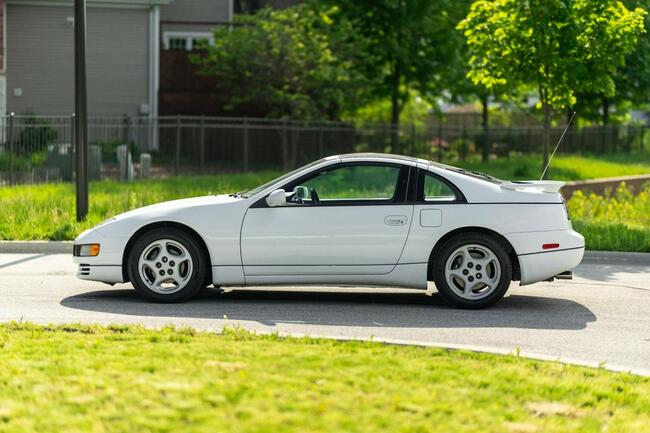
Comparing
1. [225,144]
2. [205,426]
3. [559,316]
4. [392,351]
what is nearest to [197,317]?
[392,351]

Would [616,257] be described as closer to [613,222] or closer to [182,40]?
[613,222]

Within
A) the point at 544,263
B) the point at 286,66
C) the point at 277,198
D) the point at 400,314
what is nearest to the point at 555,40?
the point at 544,263

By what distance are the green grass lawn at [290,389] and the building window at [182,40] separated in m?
31.7

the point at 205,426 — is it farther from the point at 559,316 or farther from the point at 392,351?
the point at 559,316

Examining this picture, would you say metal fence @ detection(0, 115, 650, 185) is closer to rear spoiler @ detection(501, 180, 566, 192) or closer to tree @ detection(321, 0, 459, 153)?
tree @ detection(321, 0, 459, 153)

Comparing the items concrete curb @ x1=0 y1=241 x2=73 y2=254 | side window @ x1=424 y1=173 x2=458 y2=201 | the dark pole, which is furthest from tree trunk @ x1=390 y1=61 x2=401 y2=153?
side window @ x1=424 y1=173 x2=458 y2=201

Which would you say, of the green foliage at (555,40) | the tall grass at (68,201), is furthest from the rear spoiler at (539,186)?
the green foliage at (555,40)

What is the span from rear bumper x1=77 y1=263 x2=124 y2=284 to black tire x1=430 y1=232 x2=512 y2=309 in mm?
2924

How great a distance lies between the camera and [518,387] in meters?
6.79

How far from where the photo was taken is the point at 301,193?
1076cm

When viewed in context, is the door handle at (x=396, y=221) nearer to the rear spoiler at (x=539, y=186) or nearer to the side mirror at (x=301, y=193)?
the side mirror at (x=301, y=193)

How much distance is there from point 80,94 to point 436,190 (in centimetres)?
766

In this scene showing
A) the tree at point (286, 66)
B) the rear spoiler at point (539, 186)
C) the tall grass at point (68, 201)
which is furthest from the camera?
the tree at point (286, 66)

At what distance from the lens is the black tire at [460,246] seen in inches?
412
